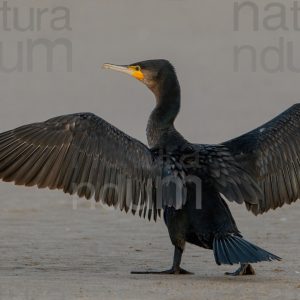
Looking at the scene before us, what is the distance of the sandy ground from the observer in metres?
9.80

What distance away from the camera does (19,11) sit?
2295 cm

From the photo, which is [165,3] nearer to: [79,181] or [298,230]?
[298,230]

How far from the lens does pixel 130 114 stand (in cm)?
2019

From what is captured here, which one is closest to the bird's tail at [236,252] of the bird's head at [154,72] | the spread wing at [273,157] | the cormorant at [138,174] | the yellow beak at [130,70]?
the cormorant at [138,174]

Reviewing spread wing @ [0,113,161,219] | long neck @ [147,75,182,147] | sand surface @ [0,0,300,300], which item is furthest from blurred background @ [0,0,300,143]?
spread wing @ [0,113,161,219]

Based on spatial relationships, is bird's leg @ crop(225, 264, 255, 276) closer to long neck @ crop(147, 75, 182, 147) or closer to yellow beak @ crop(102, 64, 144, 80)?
long neck @ crop(147, 75, 182, 147)

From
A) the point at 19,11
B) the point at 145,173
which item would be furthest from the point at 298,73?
the point at 145,173

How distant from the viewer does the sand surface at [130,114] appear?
33.8 ft

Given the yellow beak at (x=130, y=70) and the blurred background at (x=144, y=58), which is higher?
the blurred background at (x=144, y=58)

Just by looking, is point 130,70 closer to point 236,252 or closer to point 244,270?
point 244,270

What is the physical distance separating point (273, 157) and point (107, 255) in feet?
6.03

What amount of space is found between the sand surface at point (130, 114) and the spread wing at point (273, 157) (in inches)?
24.0

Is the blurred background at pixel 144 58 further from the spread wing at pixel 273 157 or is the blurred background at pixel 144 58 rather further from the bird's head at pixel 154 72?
the spread wing at pixel 273 157

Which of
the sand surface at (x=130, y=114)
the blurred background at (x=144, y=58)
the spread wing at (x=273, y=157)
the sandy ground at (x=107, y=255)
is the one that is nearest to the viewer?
the sandy ground at (x=107, y=255)
